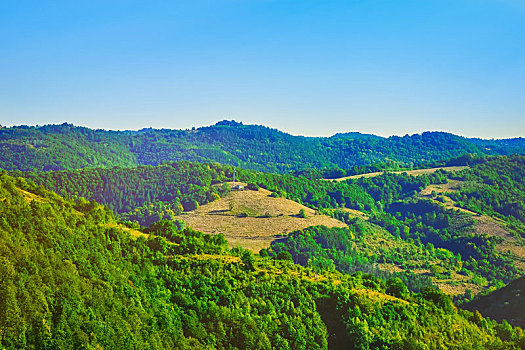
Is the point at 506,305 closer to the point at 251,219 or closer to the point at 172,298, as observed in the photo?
the point at 172,298

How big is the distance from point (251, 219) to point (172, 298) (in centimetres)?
11805

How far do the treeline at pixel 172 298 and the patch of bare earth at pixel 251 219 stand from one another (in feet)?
244

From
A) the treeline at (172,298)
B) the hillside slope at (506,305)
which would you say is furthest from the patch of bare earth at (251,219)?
the treeline at (172,298)

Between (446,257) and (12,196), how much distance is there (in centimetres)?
14503

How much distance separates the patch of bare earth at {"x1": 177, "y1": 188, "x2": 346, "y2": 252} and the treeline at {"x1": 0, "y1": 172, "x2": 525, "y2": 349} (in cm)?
7440

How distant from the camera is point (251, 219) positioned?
570 feet

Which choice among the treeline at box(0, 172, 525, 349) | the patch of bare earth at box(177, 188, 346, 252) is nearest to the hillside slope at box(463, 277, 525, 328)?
the treeline at box(0, 172, 525, 349)

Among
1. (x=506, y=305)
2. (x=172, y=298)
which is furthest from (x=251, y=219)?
(x=172, y=298)

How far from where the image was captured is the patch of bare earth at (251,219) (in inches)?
6122

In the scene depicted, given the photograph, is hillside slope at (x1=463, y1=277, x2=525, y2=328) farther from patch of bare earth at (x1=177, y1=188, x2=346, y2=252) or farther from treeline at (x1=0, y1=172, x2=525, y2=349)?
patch of bare earth at (x1=177, y1=188, x2=346, y2=252)

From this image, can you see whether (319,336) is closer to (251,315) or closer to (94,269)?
(251,315)

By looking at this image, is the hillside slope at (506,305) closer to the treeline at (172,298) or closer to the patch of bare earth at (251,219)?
the treeline at (172,298)

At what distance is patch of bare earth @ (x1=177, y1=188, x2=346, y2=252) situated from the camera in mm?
155500

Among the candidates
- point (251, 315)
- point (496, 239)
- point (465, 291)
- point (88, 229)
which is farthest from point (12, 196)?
point (496, 239)
